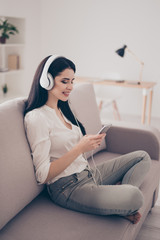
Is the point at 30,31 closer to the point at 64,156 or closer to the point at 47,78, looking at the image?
the point at 47,78

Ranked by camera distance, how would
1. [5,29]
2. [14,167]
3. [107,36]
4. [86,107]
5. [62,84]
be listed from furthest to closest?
[107,36]
[5,29]
[86,107]
[62,84]
[14,167]

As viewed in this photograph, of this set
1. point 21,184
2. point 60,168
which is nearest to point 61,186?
point 60,168

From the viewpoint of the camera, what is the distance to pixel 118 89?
4.55m

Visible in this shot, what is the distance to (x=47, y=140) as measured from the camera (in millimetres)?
1499

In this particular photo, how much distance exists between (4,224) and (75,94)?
1116 mm

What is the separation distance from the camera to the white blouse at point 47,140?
58.7 inches

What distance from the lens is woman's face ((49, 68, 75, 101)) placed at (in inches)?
63.6

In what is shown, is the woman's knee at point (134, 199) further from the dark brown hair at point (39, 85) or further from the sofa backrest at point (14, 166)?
the dark brown hair at point (39, 85)

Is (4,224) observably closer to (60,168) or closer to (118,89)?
(60,168)

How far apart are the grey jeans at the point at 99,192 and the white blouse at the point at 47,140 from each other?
1.9 inches

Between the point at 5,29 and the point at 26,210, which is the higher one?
the point at 5,29

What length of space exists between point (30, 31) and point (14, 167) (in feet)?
12.9

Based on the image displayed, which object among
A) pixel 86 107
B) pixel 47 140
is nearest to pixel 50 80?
pixel 47 140

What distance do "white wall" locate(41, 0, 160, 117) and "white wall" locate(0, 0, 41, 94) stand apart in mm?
147
